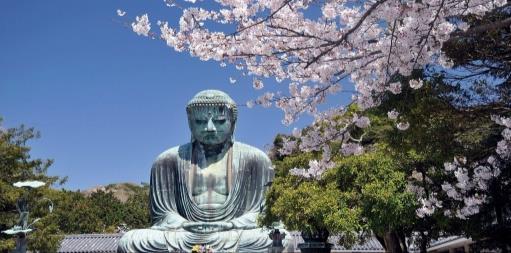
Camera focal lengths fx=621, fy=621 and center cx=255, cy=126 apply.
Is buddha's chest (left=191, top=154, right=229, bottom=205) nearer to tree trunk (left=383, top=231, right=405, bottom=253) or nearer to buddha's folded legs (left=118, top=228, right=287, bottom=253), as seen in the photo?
buddha's folded legs (left=118, top=228, right=287, bottom=253)

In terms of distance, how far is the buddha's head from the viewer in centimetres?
1280

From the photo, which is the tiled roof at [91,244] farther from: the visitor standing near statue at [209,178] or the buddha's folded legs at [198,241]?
the buddha's folded legs at [198,241]

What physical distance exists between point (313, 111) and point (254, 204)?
6317 millimetres

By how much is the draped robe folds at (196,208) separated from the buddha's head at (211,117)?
0.47m

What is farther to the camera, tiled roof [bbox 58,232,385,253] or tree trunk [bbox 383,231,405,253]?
tiled roof [bbox 58,232,385,253]

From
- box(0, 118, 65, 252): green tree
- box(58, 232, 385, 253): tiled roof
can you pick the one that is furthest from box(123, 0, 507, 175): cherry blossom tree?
box(58, 232, 385, 253): tiled roof

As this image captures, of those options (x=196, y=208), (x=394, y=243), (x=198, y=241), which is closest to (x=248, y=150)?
(x=196, y=208)

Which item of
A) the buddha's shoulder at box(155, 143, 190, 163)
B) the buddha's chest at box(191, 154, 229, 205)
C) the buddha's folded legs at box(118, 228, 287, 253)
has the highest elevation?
the buddha's shoulder at box(155, 143, 190, 163)

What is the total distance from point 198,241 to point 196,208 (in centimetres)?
108

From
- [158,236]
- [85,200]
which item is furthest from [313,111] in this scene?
[85,200]

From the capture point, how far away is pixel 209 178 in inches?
503

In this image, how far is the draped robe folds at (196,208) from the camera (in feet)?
37.8

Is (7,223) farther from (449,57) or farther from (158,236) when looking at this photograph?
(449,57)

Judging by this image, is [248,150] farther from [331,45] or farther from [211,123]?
[331,45]
